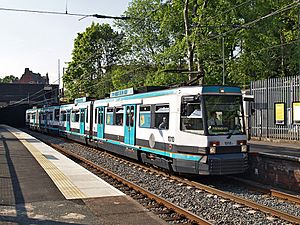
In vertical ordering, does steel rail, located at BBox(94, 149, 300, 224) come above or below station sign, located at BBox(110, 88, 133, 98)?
below

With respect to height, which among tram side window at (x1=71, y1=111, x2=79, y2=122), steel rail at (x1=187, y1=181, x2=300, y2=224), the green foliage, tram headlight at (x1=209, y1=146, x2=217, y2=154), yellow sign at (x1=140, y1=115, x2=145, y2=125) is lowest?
steel rail at (x1=187, y1=181, x2=300, y2=224)

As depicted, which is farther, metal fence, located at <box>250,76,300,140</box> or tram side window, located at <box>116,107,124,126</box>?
metal fence, located at <box>250,76,300,140</box>

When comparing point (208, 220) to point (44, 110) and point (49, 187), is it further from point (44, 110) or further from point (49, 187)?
point (44, 110)

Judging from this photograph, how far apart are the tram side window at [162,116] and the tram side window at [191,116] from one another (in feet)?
3.11

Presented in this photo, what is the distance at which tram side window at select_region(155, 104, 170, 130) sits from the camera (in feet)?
44.5

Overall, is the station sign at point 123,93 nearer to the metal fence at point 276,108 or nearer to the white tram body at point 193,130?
the white tram body at point 193,130

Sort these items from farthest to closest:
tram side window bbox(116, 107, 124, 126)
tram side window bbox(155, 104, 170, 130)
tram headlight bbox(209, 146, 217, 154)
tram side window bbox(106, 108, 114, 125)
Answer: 1. tram side window bbox(106, 108, 114, 125)
2. tram side window bbox(116, 107, 124, 126)
3. tram side window bbox(155, 104, 170, 130)
4. tram headlight bbox(209, 146, 217, 154)

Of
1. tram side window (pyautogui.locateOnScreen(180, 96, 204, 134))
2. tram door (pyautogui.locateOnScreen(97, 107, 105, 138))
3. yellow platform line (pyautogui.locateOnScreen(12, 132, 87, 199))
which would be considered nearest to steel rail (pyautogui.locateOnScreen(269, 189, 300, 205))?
tram side window (pyautogui.locateOnScreen(180, 96, 204, 134))

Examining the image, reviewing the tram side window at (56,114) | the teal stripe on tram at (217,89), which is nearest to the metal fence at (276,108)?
the teal stripe on tram at (217,89)

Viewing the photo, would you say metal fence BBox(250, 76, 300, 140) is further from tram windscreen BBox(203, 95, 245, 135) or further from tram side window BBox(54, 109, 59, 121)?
tram side window BBox(54, 109, 59, 121)

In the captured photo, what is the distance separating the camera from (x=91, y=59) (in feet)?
187

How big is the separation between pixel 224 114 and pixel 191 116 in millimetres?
990

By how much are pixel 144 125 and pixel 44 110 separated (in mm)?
32290

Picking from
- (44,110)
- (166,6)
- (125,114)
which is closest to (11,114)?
(44,110)
